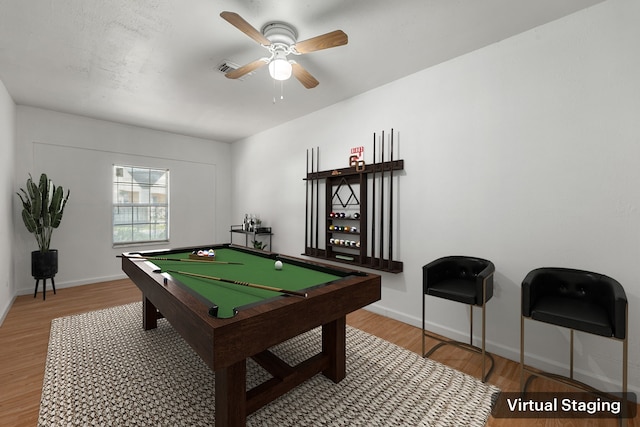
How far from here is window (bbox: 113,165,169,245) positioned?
5117 mm

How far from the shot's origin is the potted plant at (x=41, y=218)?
3822 mm

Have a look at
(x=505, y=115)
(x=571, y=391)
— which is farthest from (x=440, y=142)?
(x=571, y=391)

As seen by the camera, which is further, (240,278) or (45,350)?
(45,350)

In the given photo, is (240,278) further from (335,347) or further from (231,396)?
(335,347)

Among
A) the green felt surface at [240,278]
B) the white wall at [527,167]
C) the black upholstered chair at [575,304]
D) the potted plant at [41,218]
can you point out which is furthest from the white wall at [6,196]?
the black upholstered chair at [575,304]

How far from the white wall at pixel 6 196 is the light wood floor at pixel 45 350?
27cm

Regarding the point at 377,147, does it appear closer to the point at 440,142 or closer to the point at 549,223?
the point at 440,142

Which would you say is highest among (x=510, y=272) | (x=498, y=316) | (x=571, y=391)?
(x=510, y=272)

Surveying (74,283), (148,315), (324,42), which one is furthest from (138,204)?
(324,42)

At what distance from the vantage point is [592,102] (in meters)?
2.14

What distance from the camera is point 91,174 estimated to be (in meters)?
4.77

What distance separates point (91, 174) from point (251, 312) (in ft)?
→ 16.6

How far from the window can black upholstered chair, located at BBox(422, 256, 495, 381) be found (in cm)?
511

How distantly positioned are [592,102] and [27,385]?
4708mm
